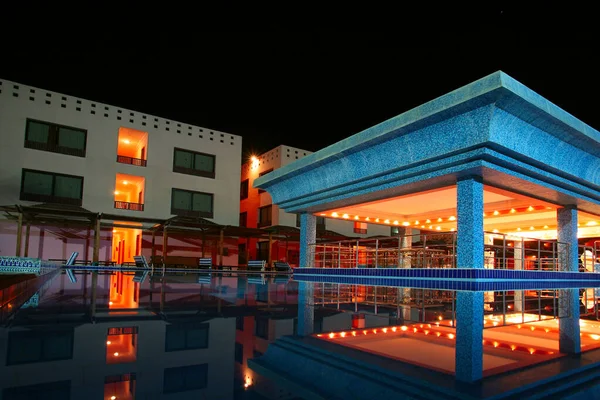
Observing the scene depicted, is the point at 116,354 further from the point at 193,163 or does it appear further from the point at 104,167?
the point at 193,163

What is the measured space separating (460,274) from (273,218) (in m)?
20.9

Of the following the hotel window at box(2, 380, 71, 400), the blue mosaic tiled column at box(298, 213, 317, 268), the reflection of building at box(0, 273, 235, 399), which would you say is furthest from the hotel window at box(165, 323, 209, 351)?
the blue mosaic tiled column at box(298, 213, 317, 268)

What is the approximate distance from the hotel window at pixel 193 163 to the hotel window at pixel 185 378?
25.6 meters

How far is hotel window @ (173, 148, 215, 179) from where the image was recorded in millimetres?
27234

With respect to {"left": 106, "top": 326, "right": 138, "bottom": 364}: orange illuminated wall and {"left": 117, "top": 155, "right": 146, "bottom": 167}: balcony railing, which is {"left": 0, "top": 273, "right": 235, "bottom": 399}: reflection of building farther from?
{"left": 117, "top": 155, "right": 146, "bottom": 167}: balcony railing

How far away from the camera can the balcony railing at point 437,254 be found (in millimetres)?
12719

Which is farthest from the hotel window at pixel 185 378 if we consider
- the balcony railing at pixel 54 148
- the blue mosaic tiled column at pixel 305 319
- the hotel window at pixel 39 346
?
the balcony railing at pixel 54 148

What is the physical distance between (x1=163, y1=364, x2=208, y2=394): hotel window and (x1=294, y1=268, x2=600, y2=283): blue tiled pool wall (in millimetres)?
9002

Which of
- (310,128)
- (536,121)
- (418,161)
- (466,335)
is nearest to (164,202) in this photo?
(310,128)

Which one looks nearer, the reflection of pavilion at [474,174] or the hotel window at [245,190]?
the reflection of pavilion at [474,174]

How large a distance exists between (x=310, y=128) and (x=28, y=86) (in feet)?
59.0

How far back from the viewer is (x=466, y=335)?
13.1ft

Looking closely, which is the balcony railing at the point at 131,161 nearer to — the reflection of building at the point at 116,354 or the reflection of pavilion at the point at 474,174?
the reflection of pavilion at the point at 474,174

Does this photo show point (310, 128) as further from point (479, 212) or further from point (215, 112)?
point (479, 212)
